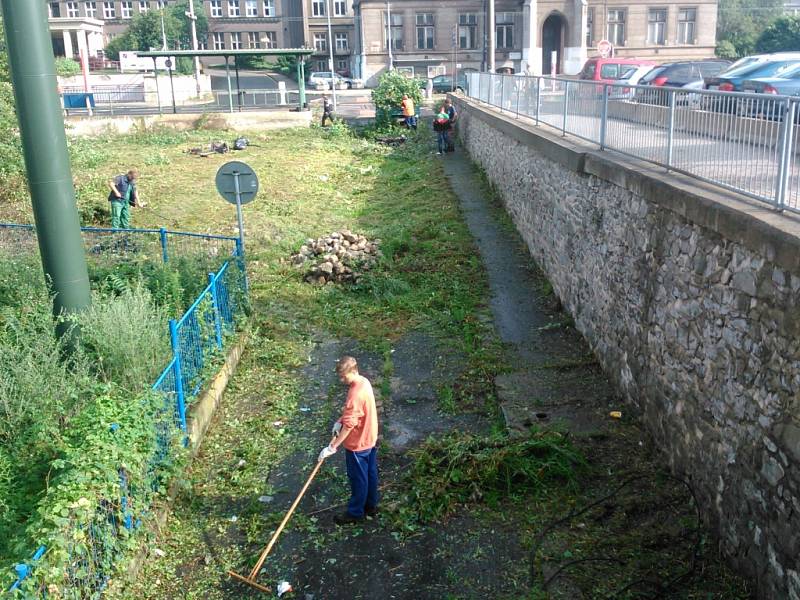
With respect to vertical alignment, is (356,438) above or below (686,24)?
below

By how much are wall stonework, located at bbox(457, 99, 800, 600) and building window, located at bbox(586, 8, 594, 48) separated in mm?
60225

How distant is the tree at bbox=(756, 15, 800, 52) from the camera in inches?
2501

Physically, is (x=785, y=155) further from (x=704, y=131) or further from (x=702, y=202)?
(x=704, y=131)

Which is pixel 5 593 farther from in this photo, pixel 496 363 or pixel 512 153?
pixel 512 153

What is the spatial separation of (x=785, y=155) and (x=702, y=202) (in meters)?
0.75

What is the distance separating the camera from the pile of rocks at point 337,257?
13797 mm

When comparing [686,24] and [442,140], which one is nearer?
[442,140]

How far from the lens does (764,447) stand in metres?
5.50

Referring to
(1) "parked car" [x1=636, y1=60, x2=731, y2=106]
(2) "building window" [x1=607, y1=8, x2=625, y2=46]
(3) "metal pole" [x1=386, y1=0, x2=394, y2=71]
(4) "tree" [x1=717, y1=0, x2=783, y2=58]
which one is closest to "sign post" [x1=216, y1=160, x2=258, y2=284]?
(1) "parked car" [x1=636, y1=60, x2=731, y2=106]

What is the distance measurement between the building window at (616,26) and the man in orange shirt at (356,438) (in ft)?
219

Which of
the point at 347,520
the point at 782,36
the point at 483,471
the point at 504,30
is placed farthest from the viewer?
the point at 504,30

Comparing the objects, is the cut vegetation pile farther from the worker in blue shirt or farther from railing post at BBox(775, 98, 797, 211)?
the worker in blue shirt

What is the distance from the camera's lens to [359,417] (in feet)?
22.1

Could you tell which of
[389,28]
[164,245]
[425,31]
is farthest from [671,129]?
[425,31]
